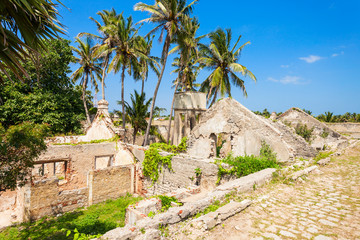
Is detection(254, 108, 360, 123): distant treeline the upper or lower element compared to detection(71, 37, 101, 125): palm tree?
lower

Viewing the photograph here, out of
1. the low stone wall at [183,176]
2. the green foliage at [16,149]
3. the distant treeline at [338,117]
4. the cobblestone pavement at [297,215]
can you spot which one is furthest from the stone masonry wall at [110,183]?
the distant treeline at [338,117]

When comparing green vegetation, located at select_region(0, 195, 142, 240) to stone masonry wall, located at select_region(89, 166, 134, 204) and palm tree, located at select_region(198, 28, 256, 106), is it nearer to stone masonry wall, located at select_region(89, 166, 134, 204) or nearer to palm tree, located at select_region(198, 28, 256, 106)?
stone masonry wall, located at select_region(89, 166, 134, 204)

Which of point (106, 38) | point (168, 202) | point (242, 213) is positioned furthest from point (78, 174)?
point (106, 38)

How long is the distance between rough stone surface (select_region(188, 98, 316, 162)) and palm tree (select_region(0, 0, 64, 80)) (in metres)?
9.63

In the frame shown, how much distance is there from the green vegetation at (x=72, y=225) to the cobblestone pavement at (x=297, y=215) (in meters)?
5.08

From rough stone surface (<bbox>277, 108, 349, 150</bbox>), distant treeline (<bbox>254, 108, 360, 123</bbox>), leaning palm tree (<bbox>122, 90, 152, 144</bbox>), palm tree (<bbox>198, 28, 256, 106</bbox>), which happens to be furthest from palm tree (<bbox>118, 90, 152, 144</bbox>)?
distant treeline (<bbox>254, 108, 360, 123</bbox>)

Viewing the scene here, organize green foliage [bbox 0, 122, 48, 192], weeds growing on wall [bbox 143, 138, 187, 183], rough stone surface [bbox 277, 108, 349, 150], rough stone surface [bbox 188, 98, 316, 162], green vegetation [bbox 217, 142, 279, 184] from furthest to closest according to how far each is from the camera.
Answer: rough stone surface [bbox 277, 108, 349, 150] → weeds growing on wall [bbox 143, 138, 187, 183] → rough stone surface [bbox 188, 98, 316, 162] → green vegetation [bbox 217, 142, 279, 184] → green foliage [bbox 0, 122, 48, 192]

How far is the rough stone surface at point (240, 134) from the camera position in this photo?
10273 millimetres

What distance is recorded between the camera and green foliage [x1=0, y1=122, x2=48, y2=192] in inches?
204

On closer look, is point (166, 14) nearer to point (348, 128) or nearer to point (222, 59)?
point (222, 59)

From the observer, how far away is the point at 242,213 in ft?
15.1

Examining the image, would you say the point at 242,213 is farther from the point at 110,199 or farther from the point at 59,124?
A: the point at 59,124

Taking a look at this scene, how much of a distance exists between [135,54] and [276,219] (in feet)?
59.8

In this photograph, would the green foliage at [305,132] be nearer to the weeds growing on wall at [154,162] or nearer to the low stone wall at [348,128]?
the weeds growing on wall at [154,162]
